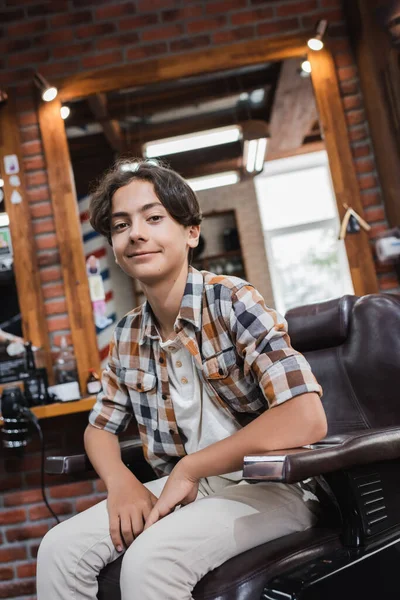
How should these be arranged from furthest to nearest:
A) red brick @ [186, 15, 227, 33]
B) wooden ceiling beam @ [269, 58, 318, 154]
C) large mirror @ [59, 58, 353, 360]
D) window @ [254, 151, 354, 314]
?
1. window @ [254, 151, 354, 314]
2. large mirror @ [59, 58, 353, 360]
3. wooden ceiling beam @ [269, 58, 318, 154]
4. red brick @ [186, 15, 227, 33]

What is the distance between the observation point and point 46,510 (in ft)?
9.95

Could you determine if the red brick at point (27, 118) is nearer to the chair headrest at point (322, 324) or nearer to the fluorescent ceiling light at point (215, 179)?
the chair headrest at point (322, 324)

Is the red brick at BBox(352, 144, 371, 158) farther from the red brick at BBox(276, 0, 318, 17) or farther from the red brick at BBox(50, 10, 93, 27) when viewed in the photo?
the red brick at BBox(50, 10, 93, 27)

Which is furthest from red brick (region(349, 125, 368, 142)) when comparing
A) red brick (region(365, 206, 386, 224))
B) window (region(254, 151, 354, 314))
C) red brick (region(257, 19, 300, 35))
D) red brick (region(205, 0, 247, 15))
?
window (region(254, 151, 354, 314))

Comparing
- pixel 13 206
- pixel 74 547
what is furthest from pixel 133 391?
pixel 13 206

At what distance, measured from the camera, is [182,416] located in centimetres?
146

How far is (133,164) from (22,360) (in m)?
1.71

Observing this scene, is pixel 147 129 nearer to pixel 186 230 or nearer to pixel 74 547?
pixel 186 230

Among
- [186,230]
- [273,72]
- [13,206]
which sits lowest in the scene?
[186,230]

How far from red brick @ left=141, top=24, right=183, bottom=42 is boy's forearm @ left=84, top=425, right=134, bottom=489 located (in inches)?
86.9

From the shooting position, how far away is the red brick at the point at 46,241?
3.13 m

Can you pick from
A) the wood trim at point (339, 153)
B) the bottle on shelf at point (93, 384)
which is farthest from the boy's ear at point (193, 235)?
the wood trim at point (339, 153)

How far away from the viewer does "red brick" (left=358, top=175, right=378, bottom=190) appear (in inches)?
123

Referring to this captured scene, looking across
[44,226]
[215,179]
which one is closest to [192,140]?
[215,179]
